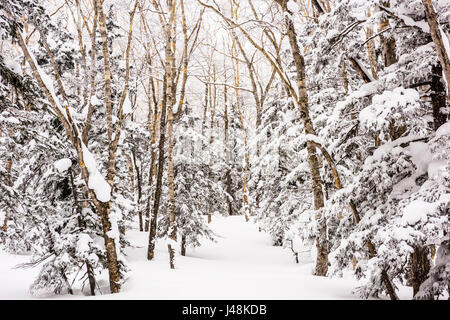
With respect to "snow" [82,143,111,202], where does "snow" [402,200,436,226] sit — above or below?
below

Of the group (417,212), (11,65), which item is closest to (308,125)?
(417,212)

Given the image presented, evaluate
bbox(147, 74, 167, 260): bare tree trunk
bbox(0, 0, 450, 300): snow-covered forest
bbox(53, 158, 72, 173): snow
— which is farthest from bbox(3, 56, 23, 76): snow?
bbox(147, 74, 167, 260): bare tree trunk

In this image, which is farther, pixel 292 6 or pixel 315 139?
pixel 292 6

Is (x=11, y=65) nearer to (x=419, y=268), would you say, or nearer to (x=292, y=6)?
(x=292, y=6)

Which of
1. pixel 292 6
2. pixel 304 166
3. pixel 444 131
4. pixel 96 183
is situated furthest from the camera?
pixel 304 166

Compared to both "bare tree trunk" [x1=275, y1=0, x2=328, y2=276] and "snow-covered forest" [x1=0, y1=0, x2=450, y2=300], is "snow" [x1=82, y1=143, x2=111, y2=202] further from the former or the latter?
"bare tree trunk" [x1=275, y1=0, x2=328, y2=276]

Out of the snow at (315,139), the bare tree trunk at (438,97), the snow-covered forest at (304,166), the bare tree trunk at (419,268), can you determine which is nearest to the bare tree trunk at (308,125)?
the snow-covered forest at (304,166)

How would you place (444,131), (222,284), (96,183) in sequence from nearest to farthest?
(444,131) → (222,284) → (96,183)

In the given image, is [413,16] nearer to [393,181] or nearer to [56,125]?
[393,181]

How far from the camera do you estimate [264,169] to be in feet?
51.2

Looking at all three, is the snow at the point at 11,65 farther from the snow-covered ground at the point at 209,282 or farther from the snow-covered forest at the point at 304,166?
the snow-covered ground at the point at 209,282

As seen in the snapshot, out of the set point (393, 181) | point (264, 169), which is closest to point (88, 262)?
A: point (393, 181)

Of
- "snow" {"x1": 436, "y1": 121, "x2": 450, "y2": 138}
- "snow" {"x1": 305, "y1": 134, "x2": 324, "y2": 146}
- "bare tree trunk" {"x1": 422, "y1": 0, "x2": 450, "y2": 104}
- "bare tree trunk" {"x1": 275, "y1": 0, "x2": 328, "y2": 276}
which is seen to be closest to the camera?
"bare tree trunk" {"x1": 422, "y1": 0, "x2": 450, "y2": 104}
